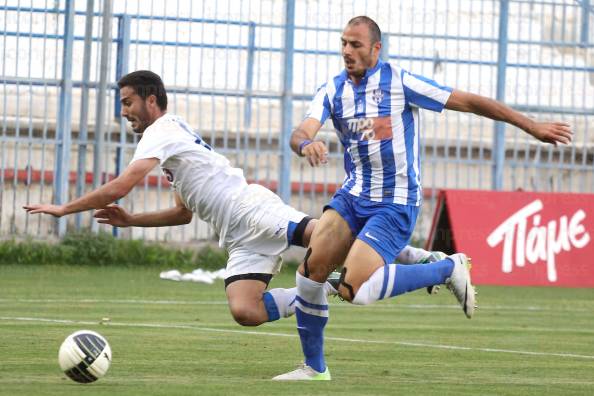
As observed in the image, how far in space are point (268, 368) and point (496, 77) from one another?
1312 cm

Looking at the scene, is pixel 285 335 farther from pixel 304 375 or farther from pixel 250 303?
pixel 304 375

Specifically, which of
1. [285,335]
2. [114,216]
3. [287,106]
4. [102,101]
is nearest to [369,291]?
[114,216]

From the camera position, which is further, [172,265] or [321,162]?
[172,265]

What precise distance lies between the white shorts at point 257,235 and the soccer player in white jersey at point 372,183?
47cm

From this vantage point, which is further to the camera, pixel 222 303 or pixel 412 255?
pixel 222 303

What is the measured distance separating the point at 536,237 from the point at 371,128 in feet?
34.3

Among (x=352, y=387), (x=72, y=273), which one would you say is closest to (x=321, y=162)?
(x=352, y=387)

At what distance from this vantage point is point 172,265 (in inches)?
799

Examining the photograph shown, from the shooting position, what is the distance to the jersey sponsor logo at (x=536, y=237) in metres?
19.1

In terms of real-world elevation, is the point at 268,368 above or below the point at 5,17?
below

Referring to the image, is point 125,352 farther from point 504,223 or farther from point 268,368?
point 504,223

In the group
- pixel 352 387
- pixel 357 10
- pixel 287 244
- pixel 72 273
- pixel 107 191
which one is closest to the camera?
pixel 352 387

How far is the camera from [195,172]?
9.58 meters

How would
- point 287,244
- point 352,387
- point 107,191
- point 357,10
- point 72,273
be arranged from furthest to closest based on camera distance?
point 357,10 < point 72,273 < point 287,244 < point 107,191 < point 352,387
